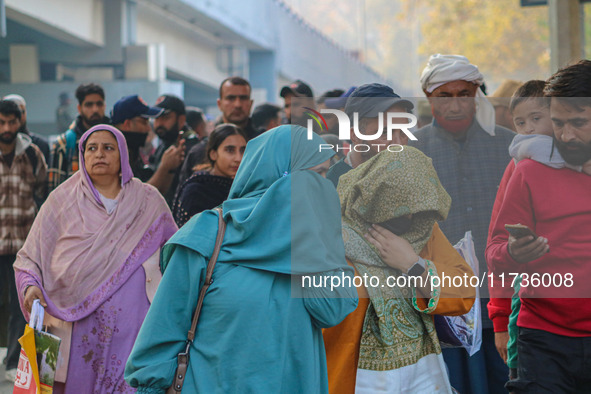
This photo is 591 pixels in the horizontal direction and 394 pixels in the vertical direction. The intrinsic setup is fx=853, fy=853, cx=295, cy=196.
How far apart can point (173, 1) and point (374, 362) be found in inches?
597

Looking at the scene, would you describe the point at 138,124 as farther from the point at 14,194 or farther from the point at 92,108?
the point at 14,194

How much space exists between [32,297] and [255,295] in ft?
6.74

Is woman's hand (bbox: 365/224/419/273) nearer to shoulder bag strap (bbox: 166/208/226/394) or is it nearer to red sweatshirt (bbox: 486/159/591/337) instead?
red sweatshirt (bbox: 486/159/591/337)

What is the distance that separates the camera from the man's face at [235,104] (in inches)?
271

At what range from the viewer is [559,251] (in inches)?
Result: 125

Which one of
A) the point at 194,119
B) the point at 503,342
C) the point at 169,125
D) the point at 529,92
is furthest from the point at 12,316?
the point at 529,92

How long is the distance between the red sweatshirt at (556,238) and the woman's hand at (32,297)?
8.07ft

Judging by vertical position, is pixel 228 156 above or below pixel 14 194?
above

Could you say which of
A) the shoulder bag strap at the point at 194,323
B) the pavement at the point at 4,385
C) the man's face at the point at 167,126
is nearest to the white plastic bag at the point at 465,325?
the shoulder bag strap at the point at 194,323

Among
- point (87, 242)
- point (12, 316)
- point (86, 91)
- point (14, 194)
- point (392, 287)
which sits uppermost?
point (86, 91)

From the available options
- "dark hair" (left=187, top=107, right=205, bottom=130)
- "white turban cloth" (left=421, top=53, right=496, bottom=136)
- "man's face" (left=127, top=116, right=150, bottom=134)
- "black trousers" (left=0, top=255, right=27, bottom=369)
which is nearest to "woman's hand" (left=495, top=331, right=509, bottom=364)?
"white turban cloth" (left=421, top=53, right=496, bottom=136)

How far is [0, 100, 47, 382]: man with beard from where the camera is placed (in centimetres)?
660

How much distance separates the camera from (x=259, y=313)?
2.82 metres

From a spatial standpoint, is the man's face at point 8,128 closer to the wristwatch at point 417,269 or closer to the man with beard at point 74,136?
the man with beard at point 74,136
